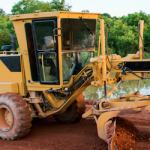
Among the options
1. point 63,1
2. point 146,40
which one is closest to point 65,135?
point 146,40

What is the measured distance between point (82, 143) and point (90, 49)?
2.41 m

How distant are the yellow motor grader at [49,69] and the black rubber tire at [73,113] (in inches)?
23.8

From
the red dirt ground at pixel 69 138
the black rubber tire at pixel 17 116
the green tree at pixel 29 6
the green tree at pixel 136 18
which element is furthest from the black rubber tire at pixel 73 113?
the green tree at pixel 29 6

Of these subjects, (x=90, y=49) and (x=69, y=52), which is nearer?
(x=69, y=52)

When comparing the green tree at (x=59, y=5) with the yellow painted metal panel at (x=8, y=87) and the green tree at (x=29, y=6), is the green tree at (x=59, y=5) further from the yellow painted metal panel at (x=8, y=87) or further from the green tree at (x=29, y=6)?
the yellow painted metal panel at (x=8, y=87)

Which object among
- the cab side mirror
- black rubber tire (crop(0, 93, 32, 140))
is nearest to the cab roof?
the cab side mirror

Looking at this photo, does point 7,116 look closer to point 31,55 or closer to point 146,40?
point 31,55

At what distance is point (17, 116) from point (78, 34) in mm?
2398

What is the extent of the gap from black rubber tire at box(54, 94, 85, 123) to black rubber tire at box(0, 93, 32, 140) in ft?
4.44

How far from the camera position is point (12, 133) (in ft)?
17.7

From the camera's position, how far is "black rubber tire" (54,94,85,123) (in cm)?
638

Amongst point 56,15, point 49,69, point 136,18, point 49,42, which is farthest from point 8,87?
point 136,18

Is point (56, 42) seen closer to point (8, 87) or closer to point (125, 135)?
point (8, 87)

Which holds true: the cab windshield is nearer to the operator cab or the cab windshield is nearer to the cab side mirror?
the operator cab
